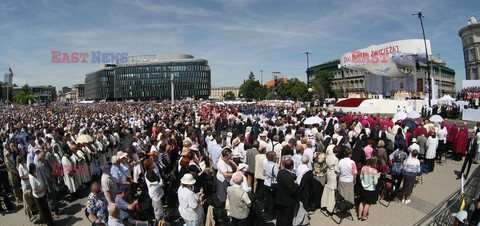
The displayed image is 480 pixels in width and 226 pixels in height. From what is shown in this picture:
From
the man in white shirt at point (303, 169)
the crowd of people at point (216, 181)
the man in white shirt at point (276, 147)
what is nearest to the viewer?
the crowd of people at point (216, 181)

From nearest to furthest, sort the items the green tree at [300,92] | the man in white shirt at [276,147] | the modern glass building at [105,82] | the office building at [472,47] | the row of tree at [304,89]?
1. the man in white shirt at [276,147]
2. the green tree at [300,92]
3. the row of tree at [304,89]
4. the office building at [472,47]
5. the modern glass building at [105,82]

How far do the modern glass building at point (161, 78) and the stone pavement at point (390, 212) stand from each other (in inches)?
4462

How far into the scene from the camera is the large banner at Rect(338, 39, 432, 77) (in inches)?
1310

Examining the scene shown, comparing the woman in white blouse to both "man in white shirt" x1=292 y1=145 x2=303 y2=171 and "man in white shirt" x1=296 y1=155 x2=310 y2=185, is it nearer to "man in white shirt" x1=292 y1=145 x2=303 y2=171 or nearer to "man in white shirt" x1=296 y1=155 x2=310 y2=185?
"man in white shirt" x1=296 y1=155 x2=310 y2=185

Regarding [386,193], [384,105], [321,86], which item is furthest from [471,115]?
[321,86]

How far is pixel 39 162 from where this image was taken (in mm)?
6895

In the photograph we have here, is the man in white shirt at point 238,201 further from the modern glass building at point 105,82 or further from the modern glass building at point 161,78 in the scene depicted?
the modern glass building at point 105,82

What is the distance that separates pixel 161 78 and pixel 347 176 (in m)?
122

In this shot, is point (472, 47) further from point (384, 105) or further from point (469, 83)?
point (384, 105)

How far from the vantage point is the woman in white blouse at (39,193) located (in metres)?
6.20

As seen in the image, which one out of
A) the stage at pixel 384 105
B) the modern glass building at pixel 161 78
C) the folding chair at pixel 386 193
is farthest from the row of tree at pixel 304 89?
the modern glass building at pixel 161 78

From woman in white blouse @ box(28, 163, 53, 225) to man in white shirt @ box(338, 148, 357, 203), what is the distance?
693 centimetres

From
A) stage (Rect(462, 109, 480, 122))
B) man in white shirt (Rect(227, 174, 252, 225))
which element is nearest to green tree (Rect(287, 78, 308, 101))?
stage (Rect(462, 109, 480, 122))

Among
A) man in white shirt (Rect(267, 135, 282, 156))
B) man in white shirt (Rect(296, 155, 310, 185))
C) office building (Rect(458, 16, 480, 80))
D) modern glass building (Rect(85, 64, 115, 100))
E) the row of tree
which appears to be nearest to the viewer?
man in white shirt (Rect(296, 155, 310, 185))
